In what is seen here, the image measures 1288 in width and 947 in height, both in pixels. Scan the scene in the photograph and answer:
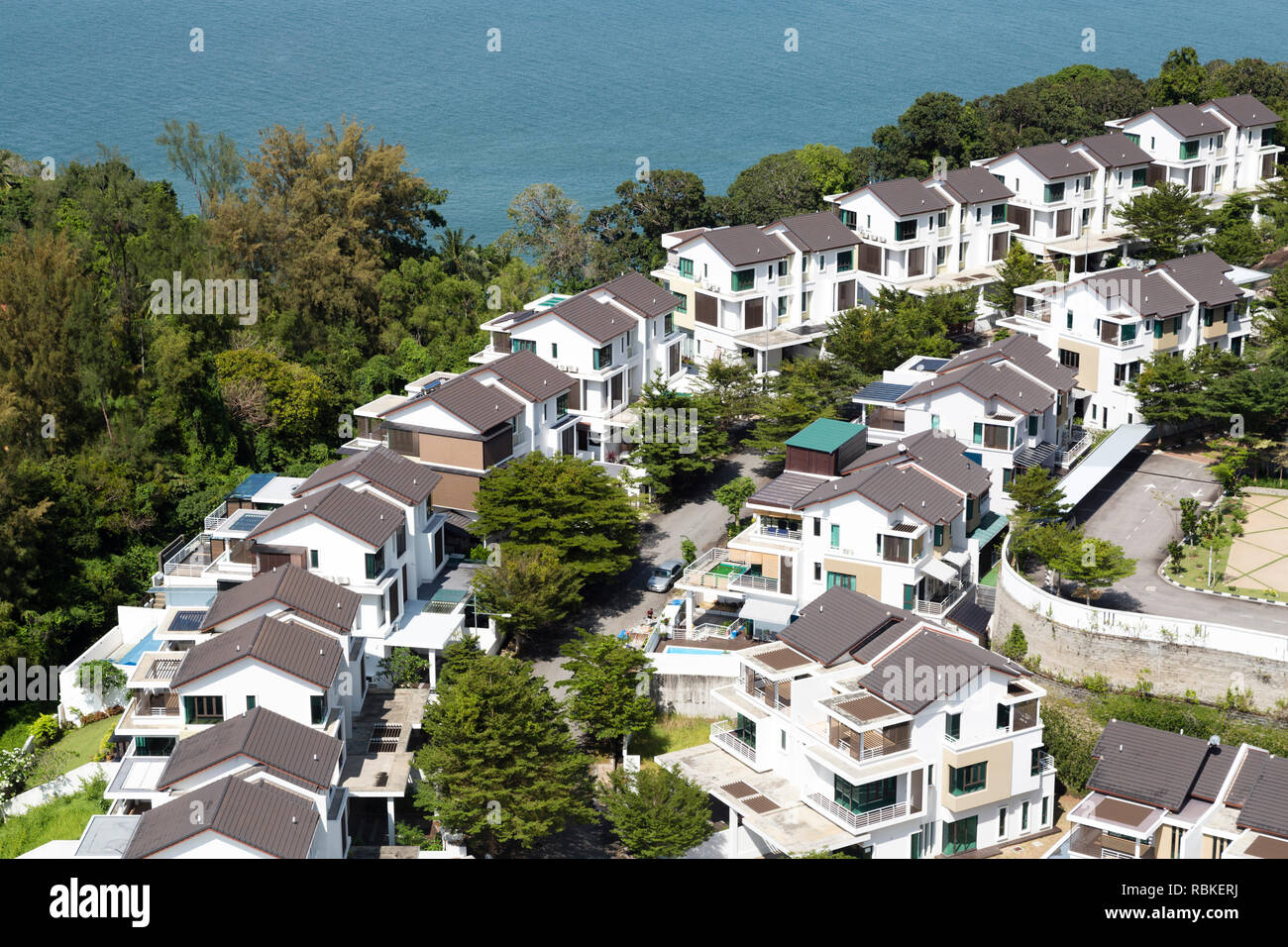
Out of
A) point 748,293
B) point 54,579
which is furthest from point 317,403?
point 748,293

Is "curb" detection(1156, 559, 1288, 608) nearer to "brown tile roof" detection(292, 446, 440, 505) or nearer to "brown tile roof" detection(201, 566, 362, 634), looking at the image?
"brown tile roof" detection(292, 446, 440, 505)

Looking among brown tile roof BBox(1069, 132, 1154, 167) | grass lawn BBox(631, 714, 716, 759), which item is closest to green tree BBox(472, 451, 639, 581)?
grass lawn BBox(631, 714, 716, 759)

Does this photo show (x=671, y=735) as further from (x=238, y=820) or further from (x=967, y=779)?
(x=238, y=820)

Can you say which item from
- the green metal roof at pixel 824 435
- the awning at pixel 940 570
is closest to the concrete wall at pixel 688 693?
the awning at pixel 940 570

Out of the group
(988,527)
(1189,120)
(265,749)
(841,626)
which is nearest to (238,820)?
(265,749)

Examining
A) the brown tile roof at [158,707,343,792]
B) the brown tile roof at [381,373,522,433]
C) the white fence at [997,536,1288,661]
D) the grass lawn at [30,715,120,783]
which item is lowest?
the grass lawn at [30,715,120,783]
